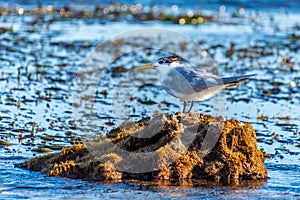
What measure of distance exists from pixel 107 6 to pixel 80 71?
7.69 m

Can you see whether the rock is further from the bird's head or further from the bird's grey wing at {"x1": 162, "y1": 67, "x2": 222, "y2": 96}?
the bird's head

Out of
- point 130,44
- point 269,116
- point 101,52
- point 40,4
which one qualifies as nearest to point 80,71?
point 101,52

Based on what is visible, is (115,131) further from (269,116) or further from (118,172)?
(269,116)

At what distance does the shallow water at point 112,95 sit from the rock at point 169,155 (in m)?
0.20

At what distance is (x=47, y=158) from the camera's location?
288 inches

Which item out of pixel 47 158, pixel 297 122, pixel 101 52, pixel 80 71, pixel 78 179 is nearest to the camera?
pixel 78 179

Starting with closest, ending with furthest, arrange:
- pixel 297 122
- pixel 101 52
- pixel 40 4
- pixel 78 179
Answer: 1. pixel 78 179
2. pixel 297 122
3. pixel 101 52
4. pixel 40 4

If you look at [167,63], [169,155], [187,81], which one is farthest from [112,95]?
[169,155]

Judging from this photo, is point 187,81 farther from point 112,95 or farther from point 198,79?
point 112,95

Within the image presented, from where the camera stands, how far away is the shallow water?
6719 mm

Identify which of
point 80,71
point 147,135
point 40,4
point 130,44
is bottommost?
point 147,135

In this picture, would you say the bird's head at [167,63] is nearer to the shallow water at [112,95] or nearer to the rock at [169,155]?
the rock at [169,155]

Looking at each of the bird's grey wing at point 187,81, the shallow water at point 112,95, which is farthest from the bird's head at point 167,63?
the shallow water at point 112,95

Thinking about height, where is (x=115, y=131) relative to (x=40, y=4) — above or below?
below
